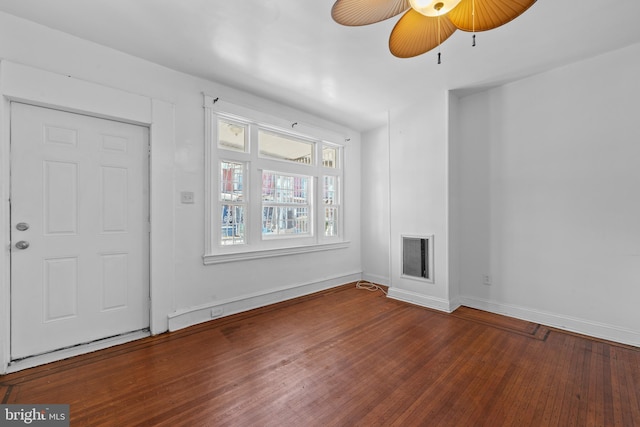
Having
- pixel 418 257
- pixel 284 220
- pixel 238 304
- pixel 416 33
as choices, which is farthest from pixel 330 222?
pixel 416 33

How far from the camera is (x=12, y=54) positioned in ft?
7.14

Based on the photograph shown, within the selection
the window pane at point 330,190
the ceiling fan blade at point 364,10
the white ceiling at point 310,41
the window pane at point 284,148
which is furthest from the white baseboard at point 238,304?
the ceiling fan blade at point 364,10

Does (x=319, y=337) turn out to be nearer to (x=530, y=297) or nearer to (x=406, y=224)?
(x=406, y=224)

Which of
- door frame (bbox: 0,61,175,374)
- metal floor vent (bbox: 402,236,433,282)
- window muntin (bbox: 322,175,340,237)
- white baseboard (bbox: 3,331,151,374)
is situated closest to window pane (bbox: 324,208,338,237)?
window muntin (bbox: 322,175,340,237)

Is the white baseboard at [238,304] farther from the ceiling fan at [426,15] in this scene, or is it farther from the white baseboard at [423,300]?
the ceiling fan at [426,15]

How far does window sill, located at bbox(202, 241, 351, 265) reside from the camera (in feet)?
10.7

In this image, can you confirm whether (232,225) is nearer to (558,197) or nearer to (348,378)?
(348,378)

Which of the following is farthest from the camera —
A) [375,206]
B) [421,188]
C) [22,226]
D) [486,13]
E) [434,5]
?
[375,206]

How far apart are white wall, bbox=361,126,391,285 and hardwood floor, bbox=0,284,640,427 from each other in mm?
1854

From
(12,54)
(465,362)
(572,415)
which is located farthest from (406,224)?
(12,54)

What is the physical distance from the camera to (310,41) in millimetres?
2488

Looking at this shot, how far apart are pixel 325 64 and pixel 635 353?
388cm

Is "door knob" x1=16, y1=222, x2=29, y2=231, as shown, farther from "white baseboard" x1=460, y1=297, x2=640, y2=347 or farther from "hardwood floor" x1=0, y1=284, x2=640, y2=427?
"white baseboard" x1=460, y1=297, x2=640, y2=347

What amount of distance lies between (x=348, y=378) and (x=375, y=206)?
10.7 ft
